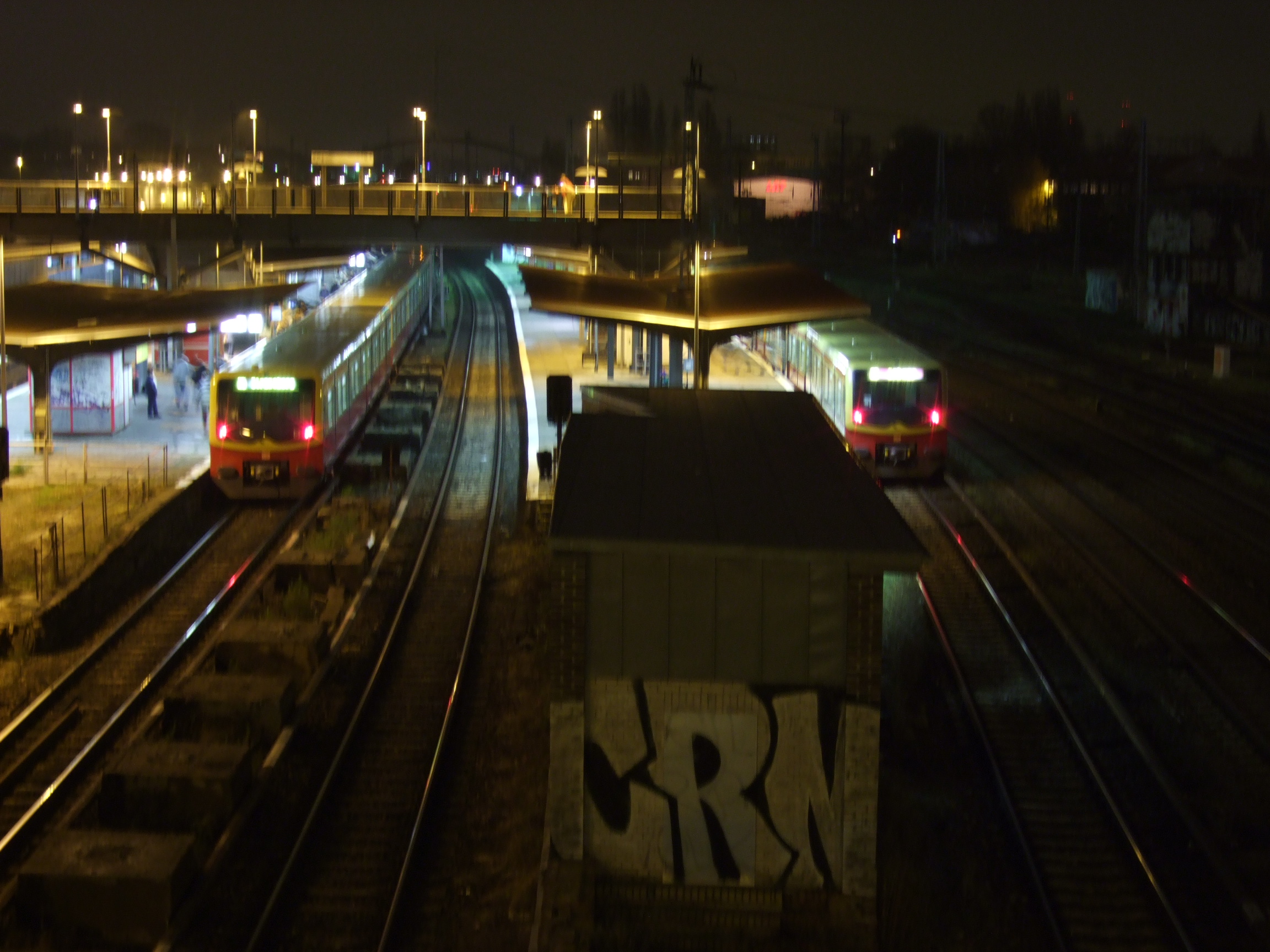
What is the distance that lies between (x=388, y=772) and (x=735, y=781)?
371 centimetres

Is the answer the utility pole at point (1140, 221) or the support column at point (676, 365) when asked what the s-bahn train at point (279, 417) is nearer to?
the support column at point (676, 365)

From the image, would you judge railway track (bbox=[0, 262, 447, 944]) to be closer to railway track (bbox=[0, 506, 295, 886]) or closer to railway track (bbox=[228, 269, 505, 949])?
railway track (bbox=[0, 506, 295, 886])

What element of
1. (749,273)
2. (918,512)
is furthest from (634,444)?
(749,273)

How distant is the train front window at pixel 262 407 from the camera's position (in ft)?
58.9

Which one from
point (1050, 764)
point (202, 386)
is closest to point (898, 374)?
point (1050, 764)

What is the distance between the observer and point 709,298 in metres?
23.4

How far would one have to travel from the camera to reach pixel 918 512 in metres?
17.7

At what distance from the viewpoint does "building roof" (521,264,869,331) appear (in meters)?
21.1

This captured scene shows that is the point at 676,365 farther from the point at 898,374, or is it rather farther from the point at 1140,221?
the point at 1140,221

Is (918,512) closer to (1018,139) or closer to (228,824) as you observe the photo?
(228,824)

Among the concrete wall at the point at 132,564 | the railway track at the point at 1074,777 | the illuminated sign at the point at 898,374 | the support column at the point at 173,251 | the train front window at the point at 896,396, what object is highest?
the support column at the point at 173,251

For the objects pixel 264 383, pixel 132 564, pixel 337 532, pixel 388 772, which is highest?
pixel 264 383

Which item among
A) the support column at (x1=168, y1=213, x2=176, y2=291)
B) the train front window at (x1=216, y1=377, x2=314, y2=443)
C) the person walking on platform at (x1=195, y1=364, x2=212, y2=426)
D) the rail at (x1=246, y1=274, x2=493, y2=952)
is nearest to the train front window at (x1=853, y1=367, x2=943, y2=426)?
the rail at (x1=246, y1=274, x2=493, y2=952)

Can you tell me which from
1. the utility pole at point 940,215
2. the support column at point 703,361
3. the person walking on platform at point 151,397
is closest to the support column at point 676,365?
the support column at point 703,361
